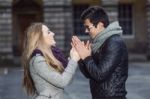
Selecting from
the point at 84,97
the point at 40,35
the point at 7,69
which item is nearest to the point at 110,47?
the point at 40,35

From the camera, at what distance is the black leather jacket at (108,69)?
5438mm

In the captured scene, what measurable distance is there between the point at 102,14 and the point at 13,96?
1274 cm

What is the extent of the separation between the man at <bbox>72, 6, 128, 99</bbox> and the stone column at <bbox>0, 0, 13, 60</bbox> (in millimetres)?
29645

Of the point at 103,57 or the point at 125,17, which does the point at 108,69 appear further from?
the point at 125,17

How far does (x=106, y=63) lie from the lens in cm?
544

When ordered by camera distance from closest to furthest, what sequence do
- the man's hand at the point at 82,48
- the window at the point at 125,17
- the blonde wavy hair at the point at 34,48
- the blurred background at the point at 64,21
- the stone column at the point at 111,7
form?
the man's hand at the point at 82,48 < the blonde wavy hair at the point at 34,48 < the blurred background at the point at 64,21 < the stone column at the point at 111,7 < the window at the point at 125,17

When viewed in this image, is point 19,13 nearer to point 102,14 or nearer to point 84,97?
point 84,97

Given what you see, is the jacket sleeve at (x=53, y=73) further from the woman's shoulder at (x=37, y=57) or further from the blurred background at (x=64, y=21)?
the blurred background at (x=64, y=21)

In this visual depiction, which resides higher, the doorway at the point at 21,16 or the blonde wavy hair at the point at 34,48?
the blonde wavy hair at the point at 34,48

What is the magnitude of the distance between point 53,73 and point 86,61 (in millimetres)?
Result: 345

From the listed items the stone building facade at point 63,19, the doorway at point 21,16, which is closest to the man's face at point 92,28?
the stone building facade at point 63,19

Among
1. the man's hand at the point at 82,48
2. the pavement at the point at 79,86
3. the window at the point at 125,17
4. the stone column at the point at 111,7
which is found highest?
the man's hand at the point at 82,48

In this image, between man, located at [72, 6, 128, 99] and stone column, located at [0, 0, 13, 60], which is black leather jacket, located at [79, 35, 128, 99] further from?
stone column, located at [0, 0, 13, 60]

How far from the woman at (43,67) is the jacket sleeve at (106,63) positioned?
0.66 ft
